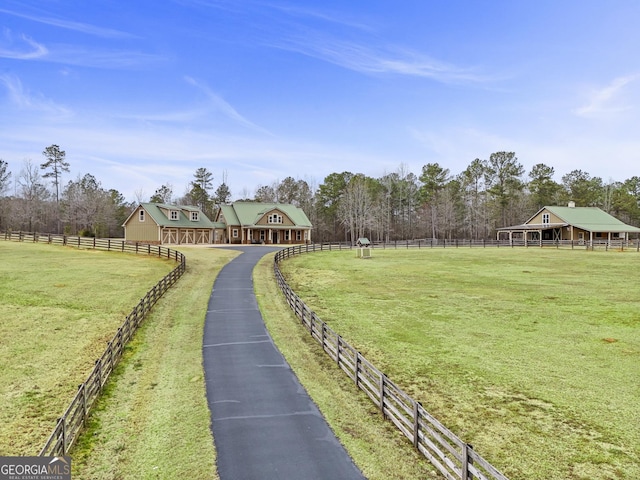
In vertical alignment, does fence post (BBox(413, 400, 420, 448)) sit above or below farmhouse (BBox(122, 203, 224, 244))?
below

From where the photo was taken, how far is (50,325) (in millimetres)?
18828

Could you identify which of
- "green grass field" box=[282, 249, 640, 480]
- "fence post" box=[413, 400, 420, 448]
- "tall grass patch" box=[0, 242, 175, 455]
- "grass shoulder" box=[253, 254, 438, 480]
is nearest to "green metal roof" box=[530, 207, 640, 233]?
"green grass field" box=[282, 249, 640, 480]

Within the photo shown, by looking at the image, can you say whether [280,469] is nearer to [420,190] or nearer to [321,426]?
[321,426]

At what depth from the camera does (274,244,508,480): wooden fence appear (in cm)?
810

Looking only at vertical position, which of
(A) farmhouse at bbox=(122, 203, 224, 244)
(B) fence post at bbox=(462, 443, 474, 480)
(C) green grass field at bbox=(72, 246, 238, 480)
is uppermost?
(A) farmhouse at bbox=(122, 203, 224, 244)

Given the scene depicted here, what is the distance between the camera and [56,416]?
11.3m

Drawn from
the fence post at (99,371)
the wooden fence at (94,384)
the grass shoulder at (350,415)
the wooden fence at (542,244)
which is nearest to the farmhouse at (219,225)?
the wooden fence at (542,244)

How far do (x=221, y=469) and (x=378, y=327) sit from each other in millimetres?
12216

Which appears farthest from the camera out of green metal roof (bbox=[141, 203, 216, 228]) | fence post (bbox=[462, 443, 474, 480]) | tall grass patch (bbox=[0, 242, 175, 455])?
green metal roof (bbox=[141, 203, 216, 228])

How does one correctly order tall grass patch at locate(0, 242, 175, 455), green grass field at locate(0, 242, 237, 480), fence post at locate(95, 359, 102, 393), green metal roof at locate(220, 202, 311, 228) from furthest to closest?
green metal roof at locate(220, 202, 311, 228), fence post at locate(95, 359, 102, 393), tall grass patch at locate(0, 242, 175, 455), green grass field at locate(0, 242, 237, 480)

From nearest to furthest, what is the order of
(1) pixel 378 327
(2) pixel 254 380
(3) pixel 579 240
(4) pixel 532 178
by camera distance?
1. (2) pixel 254 380
2. (1) pixel 378 327
3. (3) pixel 579 240
4. (4) pixel 532 178

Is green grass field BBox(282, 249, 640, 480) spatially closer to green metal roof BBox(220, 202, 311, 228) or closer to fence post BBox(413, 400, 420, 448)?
fence post BBox(413, 400, 420, 448)

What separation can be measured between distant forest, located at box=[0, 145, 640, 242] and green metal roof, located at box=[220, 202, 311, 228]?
633 inches

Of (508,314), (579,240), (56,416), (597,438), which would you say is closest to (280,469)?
(56,416)
